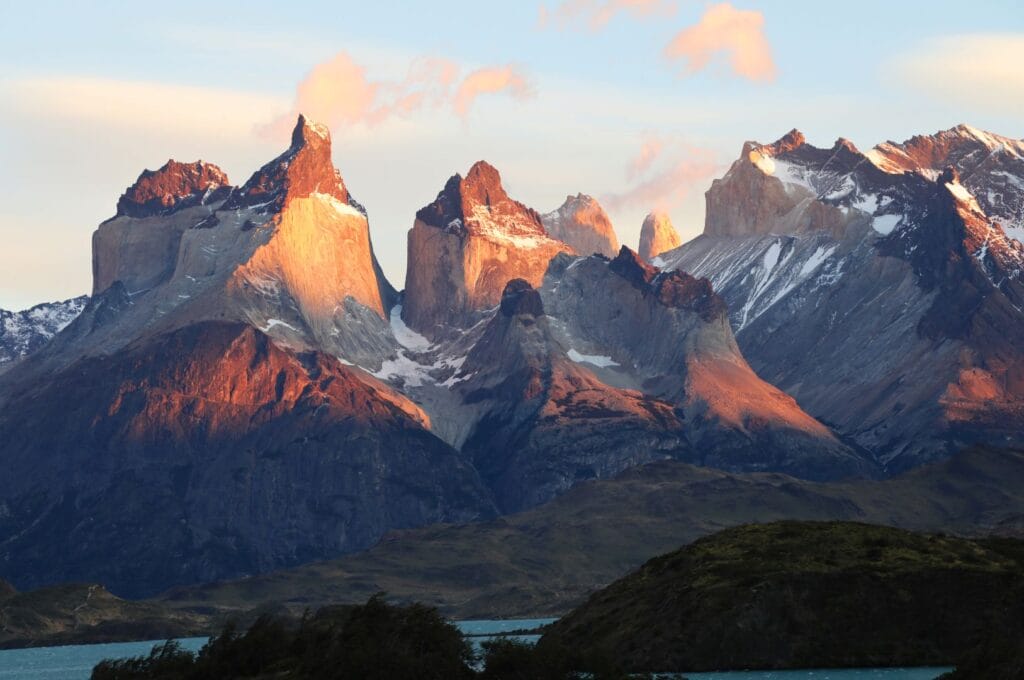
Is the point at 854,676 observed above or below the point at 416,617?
below

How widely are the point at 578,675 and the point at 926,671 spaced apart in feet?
123

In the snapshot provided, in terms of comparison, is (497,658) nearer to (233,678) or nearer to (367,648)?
(367,648)

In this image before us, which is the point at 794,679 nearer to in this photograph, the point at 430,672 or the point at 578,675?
the point at 578,675

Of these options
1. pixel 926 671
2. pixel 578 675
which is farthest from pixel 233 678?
pixel 926 671

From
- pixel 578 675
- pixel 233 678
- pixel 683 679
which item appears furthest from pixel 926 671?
pixel 233 678

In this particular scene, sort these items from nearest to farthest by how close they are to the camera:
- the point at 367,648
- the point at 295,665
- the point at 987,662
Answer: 1. the point at 987,662
2. the point at 367,648
3. the point at 295,665

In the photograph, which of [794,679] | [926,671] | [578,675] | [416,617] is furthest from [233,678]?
[926,671]

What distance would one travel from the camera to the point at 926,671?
19725 centimetres

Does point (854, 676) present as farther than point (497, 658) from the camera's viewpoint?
Yes

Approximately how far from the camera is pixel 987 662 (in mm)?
163500

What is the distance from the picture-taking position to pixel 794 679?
7790 inches

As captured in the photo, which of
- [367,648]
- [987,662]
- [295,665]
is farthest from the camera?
[295,665]

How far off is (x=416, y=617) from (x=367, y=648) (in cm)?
927

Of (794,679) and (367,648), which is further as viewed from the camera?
(794,679)
